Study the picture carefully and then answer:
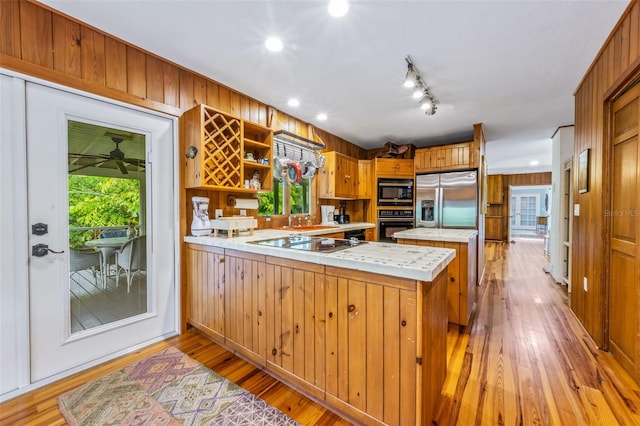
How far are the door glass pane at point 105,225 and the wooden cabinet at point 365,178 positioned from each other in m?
3.40

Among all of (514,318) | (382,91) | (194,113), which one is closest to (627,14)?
(382,91)

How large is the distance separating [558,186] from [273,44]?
4.78 meters

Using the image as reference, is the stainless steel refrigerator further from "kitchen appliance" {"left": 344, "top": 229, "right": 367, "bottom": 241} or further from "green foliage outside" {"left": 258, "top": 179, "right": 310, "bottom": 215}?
"green foliage outside" {"left": 258, "top": 179, "right": 310, "bottom": 215}

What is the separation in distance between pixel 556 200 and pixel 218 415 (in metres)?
5.44

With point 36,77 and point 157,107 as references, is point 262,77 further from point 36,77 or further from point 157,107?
point 36,77

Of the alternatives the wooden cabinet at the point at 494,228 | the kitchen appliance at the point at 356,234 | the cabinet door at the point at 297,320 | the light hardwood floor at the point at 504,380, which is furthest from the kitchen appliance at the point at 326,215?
the wooden cabinet at the point at 494,228

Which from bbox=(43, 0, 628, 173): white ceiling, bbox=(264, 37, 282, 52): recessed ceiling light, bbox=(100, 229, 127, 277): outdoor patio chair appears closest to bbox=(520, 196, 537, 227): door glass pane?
bbox=(43, 0, 628, 173): white ceiling

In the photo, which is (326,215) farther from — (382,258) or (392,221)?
(382,258)

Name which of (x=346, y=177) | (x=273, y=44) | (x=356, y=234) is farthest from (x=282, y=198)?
(x=273, y=44)

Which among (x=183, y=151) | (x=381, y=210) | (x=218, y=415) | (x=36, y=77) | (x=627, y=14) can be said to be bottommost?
(x=218, y=415)

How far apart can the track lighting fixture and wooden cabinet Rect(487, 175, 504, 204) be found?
7406 mm

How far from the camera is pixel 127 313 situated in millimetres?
2205

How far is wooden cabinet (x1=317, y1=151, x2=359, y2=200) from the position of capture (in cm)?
410

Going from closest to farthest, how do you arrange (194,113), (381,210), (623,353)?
(623,353)
(194,113)
(381,210)
